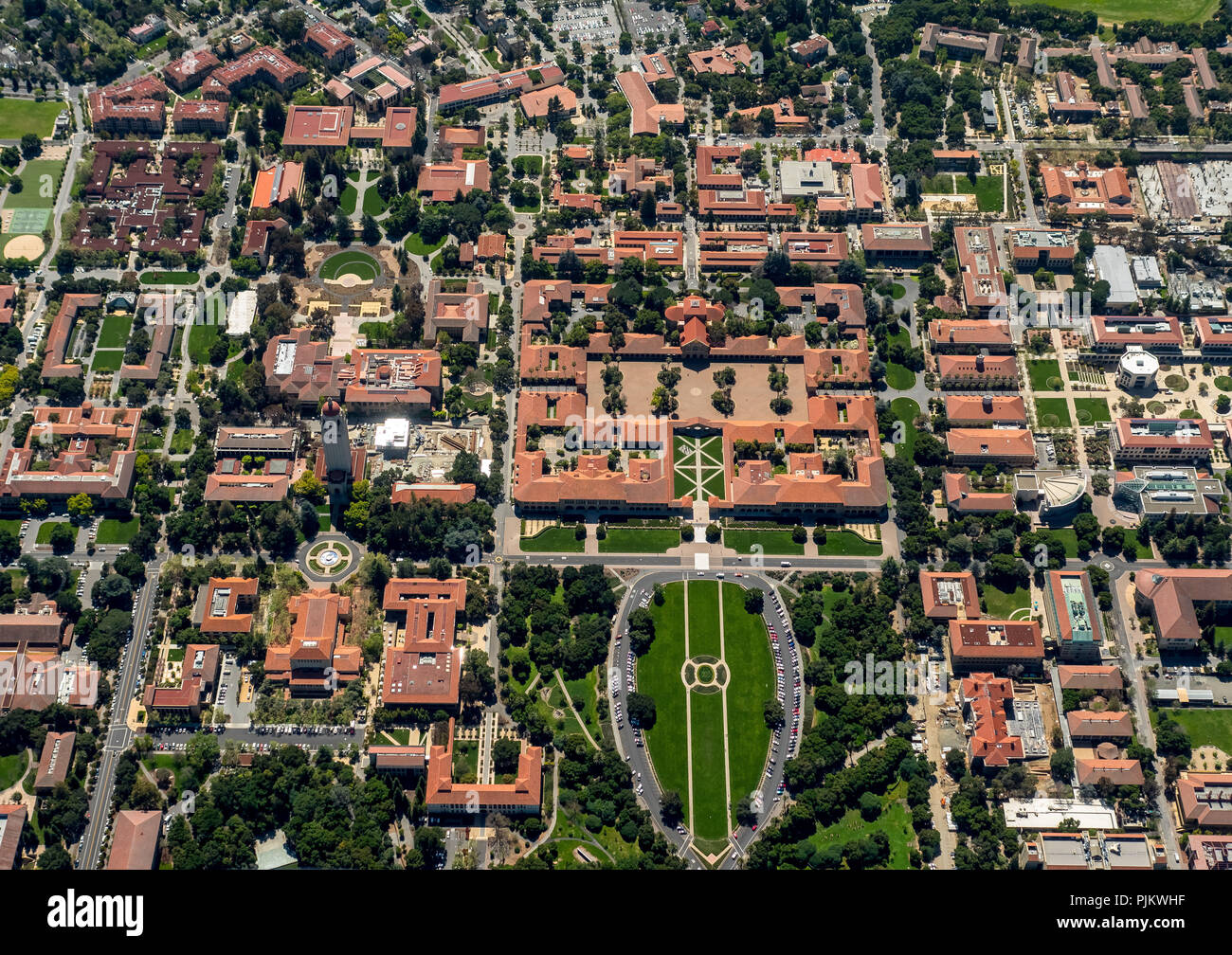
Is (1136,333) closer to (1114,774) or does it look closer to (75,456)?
(1114,774)

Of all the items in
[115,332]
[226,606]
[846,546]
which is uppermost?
[115,332]

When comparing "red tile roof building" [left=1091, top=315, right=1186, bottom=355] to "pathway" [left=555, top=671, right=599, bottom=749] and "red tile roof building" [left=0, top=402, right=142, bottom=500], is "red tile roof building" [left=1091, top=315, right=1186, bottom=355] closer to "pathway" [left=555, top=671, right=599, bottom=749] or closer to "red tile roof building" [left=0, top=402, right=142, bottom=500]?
"pathway" [left=555, top=671, right=599, bottom=749]

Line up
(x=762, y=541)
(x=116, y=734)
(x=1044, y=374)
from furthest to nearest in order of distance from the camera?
1. (x=1044, y=374)
2. (x=762, y=541)
3. (x=116, y=734)

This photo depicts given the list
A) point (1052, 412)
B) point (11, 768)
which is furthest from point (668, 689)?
point (11, 768)

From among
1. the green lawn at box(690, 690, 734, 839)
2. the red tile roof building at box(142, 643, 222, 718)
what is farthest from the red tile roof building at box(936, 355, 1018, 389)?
the red tile roof building at box(142, 643, 222, 718)

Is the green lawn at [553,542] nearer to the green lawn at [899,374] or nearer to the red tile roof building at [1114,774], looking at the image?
the green lawn at [899,374]
